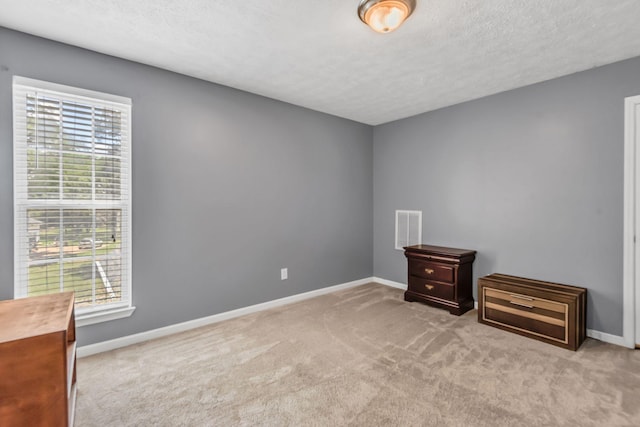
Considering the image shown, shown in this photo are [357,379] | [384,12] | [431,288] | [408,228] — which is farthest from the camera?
[408,228]

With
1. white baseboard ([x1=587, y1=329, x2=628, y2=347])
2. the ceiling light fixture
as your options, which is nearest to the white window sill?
the ceiling light fixture

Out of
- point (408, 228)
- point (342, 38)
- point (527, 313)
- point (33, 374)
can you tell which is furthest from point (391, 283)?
point (33, 374)

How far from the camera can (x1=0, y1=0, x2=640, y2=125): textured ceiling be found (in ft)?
6.19

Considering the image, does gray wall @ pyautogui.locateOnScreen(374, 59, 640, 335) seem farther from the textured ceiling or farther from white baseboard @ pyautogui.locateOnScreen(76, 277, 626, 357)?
the textured ceiling

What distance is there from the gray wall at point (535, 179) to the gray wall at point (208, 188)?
49.8 inches

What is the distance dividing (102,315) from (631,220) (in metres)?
4.39

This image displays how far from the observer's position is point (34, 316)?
1.50 metres

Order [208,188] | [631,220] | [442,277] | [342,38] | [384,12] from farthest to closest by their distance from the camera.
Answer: [442,277] < [208,188] < [631,220] < [342,38] < [384,12]

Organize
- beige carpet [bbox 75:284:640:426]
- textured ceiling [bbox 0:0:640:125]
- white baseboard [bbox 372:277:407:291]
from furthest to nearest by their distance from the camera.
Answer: white baseboard [bbox 372:277:407:291] < textured ceiling [bbox 0:0:640:125] < beige carpet [bbox 75:284:640:426]

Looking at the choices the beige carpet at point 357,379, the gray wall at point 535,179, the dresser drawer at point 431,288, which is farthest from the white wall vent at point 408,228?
the beige carpet at point 357,379

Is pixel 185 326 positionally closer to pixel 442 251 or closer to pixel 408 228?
pixel 442 251

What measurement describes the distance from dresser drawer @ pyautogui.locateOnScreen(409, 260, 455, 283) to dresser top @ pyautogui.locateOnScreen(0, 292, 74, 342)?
3.25m

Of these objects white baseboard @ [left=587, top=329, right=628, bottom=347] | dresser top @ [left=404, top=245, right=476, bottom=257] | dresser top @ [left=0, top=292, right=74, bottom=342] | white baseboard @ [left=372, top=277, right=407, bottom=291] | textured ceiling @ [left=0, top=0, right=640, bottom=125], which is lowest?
white baseboard @ [left=587, top=329, right=628, bottom=347]

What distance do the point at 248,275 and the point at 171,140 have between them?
1566mm
